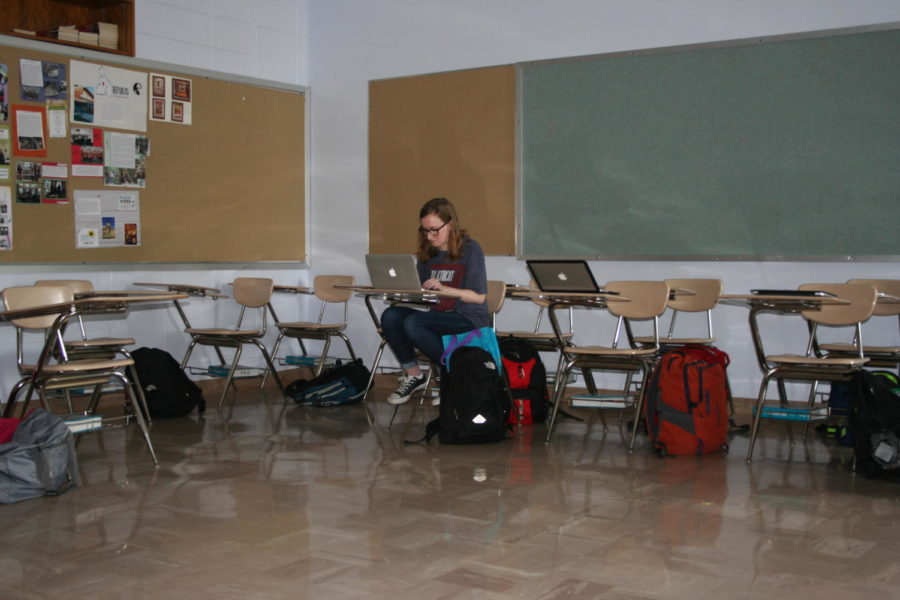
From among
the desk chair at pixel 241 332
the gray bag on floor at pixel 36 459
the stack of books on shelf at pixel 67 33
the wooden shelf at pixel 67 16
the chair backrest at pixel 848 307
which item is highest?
the wooden shelf at pixel 67 16

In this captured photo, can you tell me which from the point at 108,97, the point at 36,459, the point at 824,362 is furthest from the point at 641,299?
the point at 108,97

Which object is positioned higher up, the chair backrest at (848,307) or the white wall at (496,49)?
the white wall at (496,49)

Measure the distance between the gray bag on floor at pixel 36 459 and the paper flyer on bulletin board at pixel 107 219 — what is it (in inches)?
95.8

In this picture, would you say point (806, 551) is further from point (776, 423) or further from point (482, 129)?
point (482, 129)

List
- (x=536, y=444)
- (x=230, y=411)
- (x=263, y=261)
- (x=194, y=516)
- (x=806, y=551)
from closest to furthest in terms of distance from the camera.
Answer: (x=806, y=551) < (x=194, y=516) < (x=536, y=444) < (x=230, y=411) < (x=263, y=261)

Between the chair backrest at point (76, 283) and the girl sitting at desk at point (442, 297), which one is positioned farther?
the chair backrest at point (76, 283)

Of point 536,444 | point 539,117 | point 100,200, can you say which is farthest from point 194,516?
point 539,117

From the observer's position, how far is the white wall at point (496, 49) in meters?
5.62

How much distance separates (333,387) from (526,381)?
140 centimetres

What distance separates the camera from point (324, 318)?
295 inches

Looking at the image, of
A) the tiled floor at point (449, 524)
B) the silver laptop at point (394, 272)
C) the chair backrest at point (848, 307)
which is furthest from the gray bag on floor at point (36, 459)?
the chair backrest at point (848, 307)

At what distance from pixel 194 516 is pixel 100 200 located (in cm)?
323

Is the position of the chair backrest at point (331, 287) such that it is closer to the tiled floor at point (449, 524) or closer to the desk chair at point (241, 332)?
the desk chair at point (241, 332)

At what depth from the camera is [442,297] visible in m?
4.94
